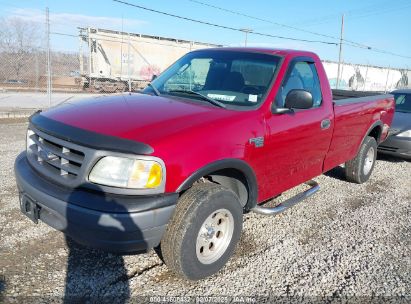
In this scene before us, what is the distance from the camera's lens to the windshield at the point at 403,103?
8.36 m

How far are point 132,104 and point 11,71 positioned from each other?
839 inches

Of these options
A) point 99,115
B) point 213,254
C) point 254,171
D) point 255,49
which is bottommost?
point 213,254

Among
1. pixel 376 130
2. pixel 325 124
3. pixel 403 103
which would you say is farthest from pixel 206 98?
pixel 403 103

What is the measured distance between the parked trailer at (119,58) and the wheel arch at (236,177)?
1785 cm

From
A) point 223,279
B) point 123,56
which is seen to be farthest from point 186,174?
point 123,56

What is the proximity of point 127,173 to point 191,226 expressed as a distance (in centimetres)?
65

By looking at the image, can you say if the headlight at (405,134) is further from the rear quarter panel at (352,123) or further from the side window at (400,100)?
the side window at (400,100)

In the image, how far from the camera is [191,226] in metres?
2.71

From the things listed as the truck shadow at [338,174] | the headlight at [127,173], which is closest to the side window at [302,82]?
the headlight at [127,173]

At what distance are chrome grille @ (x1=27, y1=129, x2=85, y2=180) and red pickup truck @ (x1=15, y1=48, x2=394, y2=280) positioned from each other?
0.01 metres

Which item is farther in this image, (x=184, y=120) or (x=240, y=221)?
(x=240, y=221)

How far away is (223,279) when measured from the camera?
3.07 m

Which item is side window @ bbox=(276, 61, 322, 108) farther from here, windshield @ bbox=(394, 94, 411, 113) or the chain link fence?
the chain link fence

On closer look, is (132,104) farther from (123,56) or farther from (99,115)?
(123,56)
